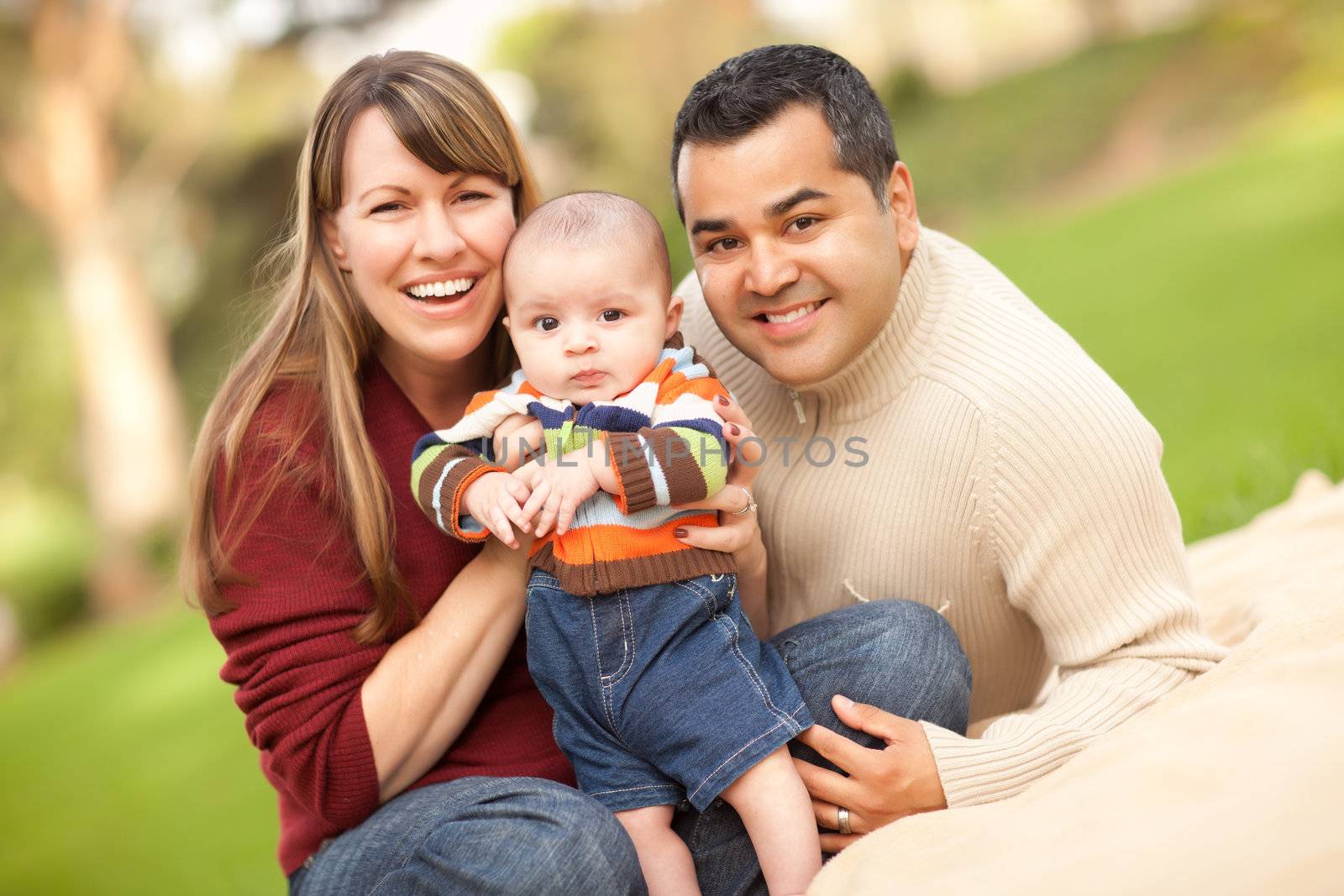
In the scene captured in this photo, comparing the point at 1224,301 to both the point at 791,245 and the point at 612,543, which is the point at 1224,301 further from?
the point at 612,543

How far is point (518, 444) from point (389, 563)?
1.20 feet

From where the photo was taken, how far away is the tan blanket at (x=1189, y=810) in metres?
1.55

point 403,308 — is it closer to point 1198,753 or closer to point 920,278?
point 920,278

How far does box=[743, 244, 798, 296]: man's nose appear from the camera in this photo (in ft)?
7.32

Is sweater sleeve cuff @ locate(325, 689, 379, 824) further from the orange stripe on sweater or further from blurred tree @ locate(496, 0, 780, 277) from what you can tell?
blurred tree @ locate(496, 0, 780, 277)

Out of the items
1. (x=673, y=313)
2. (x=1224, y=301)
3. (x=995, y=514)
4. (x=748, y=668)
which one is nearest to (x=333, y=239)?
(x=673, y=313)

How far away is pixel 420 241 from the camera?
7.51 ft

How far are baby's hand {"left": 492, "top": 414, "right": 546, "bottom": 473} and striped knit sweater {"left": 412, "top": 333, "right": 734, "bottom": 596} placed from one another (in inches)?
0.6

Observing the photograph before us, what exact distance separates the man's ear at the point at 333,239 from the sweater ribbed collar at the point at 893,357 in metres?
0.94

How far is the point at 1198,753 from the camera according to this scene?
5.88ft

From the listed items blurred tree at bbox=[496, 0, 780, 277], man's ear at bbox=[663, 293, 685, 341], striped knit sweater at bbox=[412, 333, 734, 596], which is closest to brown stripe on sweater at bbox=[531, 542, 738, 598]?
striped knit sweater at bbox=[412, 333, 734, 596]

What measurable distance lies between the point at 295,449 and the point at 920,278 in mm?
1237

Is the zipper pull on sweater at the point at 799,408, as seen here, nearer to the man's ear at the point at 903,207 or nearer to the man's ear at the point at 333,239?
the man's ear at the point at 903,207

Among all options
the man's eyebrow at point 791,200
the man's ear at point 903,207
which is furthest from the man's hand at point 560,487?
the man's ear at point 903,207
